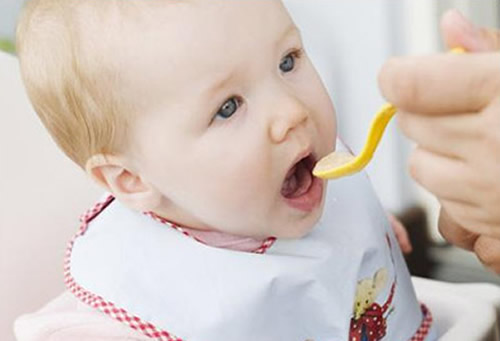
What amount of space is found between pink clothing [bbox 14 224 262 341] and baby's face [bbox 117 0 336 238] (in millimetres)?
53

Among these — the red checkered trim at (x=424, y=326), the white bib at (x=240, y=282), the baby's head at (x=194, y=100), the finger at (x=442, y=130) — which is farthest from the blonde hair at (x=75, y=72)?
the red checkered trim at (x=424, y=326)

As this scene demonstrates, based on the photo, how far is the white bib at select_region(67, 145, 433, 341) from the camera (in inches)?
28.4

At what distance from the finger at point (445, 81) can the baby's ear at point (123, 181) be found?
0.29m

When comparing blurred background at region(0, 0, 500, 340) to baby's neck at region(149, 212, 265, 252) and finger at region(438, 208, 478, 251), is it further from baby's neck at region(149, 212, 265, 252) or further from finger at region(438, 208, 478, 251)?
finger at region(438, 208, 478, 251)

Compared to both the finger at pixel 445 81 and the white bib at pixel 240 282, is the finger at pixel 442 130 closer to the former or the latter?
the finger at pixel 445 81

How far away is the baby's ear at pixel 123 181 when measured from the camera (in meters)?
0.72

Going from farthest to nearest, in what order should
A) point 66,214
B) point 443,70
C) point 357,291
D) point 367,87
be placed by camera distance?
point 367,87, point 66,214, point 357,291, point 443,70

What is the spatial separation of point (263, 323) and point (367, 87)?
0.83 meters

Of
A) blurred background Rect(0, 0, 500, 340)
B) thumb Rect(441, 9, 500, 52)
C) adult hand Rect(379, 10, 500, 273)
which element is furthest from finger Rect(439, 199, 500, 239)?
blurred background Rect(0, 0, 500, 340)

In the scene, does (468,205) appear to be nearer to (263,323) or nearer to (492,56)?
(492,56)

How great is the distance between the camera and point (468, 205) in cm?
55

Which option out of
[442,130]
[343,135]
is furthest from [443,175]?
[343,135]

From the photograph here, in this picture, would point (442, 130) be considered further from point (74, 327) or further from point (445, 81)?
point (74, 327)

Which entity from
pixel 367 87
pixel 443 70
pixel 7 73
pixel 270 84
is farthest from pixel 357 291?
pixel 367 87
